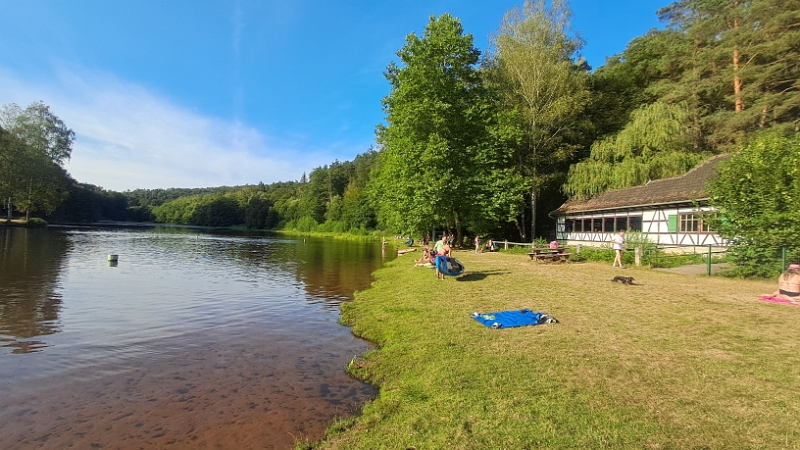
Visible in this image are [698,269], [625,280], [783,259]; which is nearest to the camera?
[783,259]

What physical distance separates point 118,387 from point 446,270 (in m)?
9.98

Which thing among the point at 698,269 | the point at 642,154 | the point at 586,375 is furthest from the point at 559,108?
the point at 586,375

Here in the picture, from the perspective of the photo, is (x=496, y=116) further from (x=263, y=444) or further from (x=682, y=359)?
(x=263, y=444)

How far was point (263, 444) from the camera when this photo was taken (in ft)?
16.2

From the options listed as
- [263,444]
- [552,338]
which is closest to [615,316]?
[552,338]

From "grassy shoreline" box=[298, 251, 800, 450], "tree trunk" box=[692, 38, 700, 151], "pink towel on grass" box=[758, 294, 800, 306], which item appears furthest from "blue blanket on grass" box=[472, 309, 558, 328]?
"tree trunk" box=[692, 38, 700, 151]

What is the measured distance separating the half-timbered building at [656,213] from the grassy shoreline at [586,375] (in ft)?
41.3

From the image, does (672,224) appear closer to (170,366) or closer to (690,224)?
(690,224)

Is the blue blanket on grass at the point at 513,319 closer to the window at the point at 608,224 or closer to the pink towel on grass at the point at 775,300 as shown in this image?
the pink towel on grass at the point at 775,300

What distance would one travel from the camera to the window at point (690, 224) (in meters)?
21.8

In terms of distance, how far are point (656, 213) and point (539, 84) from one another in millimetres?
13141

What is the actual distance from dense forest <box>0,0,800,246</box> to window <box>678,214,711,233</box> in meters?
6.20

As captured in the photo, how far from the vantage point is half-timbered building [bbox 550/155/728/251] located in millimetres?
21719

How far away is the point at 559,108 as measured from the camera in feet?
101
